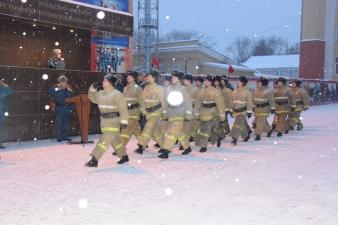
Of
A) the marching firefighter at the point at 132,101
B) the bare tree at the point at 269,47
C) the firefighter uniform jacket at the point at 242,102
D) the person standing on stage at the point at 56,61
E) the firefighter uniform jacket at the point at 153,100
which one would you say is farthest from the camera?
the bare tree at the point at 269,47

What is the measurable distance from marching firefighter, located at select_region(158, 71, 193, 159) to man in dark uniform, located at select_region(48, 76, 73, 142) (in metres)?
3.70

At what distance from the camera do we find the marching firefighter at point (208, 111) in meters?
11.9

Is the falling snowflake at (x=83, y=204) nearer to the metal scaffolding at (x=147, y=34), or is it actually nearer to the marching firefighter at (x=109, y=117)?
the marching firefighter at (x=109, y=117)

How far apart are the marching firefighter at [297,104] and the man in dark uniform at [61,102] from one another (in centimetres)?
795

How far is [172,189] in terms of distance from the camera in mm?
7488

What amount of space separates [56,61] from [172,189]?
9.87 m

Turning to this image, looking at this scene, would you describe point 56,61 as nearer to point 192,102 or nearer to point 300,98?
point 192,102

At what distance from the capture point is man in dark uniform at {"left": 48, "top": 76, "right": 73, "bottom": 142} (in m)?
13.4

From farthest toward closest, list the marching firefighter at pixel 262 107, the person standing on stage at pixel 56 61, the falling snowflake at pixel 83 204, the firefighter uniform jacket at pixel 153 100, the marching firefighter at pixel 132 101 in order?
the person standing on stage at pixel 56 61
the marching firefighter at pixel 262 107
the marching firefighter at pixel 132 101
the firefighter uniform jacket at pixel 153 100
the falling snowflake at pixel 83 204

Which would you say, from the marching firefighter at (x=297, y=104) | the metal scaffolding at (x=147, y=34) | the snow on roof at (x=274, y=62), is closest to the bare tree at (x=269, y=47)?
the snow on roof at (x=274, y=62)

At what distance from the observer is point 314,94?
124 ft

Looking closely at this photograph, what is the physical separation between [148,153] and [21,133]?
3915mm

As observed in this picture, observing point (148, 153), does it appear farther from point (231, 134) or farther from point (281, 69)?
point (281, 69)

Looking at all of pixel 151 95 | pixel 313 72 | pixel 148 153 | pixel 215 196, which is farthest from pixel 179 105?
pixel 313 72
